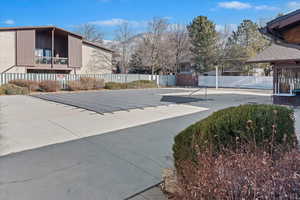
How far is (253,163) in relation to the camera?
1906mm

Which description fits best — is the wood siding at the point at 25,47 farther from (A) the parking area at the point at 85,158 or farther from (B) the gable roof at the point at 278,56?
(B) the gable roof at the point at 278,56

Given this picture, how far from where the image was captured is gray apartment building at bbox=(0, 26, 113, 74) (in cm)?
2123

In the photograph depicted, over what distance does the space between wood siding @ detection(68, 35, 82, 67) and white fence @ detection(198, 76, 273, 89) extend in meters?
17.6

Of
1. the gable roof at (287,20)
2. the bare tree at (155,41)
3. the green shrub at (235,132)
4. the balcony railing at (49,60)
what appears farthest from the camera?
the bare tree at (155,41)

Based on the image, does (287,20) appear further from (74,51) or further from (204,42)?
(204,42)

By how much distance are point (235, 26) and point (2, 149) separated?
40.3m

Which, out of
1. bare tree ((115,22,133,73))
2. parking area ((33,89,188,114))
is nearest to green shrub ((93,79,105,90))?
parking area ((33,89,188,114))

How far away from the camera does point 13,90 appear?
54.3 ft

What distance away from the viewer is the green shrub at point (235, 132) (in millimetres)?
2352

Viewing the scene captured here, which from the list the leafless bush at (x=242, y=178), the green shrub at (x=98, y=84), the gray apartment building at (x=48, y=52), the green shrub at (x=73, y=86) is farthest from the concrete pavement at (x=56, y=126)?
the gray apartment building at (x=48, y=52)

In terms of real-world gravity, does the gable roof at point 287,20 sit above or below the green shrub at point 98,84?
above

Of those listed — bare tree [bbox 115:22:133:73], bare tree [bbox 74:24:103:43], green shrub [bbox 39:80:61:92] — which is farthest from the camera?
bare tree [bbox 74:24:103:43]

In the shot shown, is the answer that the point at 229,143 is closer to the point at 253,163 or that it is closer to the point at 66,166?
the point at 253,163

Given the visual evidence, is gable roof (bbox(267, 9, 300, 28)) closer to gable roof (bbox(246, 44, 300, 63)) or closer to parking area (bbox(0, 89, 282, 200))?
parking area (bbox(0, 89, 282, 200))
